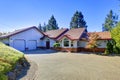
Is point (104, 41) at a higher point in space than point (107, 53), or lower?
higher

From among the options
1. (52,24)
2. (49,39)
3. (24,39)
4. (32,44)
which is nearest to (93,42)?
(49,39)

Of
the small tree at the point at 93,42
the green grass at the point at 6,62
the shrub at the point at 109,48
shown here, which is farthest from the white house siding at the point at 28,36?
the green grass at the point at 6,62

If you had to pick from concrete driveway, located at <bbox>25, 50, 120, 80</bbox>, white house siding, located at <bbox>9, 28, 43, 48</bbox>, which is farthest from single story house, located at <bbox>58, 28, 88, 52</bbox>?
concrete driveway, located at <bbox>25, 50, 120, 80</bbox>

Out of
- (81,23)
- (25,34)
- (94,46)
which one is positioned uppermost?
(81,23)

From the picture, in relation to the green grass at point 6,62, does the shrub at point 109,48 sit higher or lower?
higher

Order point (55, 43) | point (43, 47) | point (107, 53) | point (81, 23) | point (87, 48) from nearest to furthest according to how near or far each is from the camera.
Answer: point (107, 53) → point (87, 48) → point (55, 43) → point (43, 47) → point (81, 23)

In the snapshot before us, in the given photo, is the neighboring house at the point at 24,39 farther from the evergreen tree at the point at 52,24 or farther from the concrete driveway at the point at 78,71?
the evergreen tree at the point at 52,24

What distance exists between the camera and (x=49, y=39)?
39656 mm

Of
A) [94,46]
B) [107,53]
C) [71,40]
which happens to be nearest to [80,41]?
[71,40]

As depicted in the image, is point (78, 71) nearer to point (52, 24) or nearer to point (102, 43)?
point (102, 43)

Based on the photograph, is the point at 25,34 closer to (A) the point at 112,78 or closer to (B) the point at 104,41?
(B) the point at 104,41

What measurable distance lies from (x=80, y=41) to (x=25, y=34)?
37.2 feet

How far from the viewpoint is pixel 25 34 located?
37.5 meters

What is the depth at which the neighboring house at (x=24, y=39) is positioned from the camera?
35250mm
